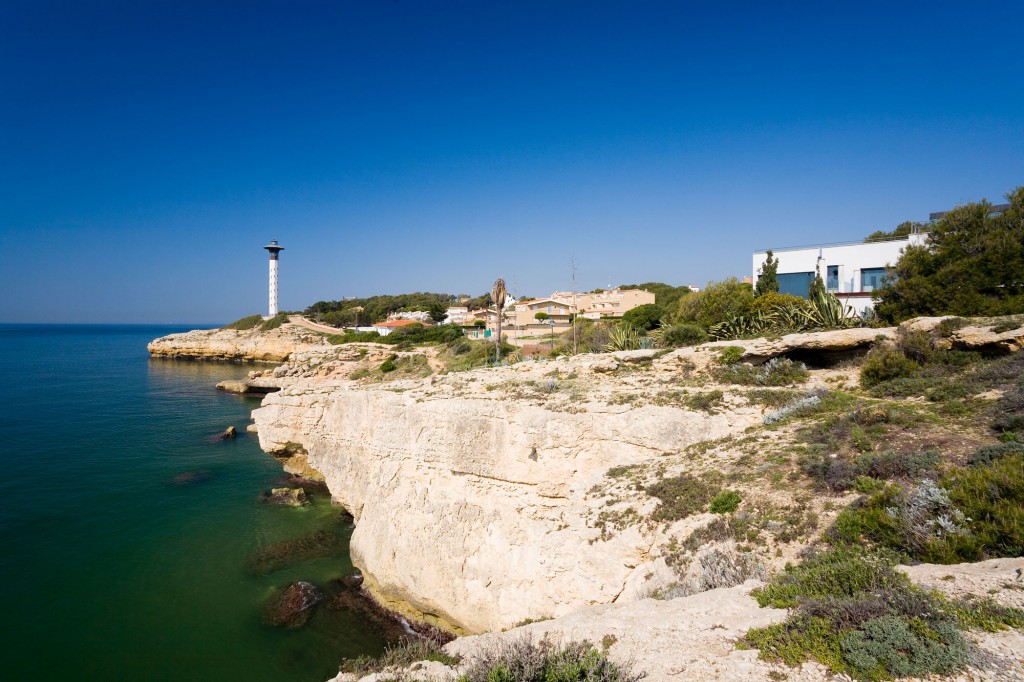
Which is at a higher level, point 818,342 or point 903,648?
point 818,342

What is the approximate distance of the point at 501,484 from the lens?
12547 mm

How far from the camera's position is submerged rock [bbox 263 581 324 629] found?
487 inches

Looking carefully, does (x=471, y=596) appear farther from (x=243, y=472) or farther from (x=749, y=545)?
(x=243, y=472)

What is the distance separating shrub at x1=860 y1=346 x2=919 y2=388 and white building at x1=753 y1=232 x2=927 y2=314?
11.7m

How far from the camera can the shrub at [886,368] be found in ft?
38.5

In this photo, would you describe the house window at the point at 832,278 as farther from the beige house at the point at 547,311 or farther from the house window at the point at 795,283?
the beige house at the point at 547,311

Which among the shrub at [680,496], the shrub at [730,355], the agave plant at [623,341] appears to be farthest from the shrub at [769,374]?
the agave plant at [623,341]

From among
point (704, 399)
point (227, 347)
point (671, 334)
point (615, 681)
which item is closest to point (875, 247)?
point (671, 334)

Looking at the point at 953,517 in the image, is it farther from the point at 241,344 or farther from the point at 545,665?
the point at 241,344

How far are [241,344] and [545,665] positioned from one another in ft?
262

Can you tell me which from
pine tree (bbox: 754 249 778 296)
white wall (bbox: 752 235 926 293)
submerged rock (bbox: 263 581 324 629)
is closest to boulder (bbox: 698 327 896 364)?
pine tree (bbox: 754 249 778 296)

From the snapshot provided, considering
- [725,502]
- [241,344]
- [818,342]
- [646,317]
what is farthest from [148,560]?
[241,344]

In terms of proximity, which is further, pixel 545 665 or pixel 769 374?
pixel 769 374

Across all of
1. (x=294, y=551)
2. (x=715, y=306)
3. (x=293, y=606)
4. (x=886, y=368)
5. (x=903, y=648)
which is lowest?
(x=293, y=606)
